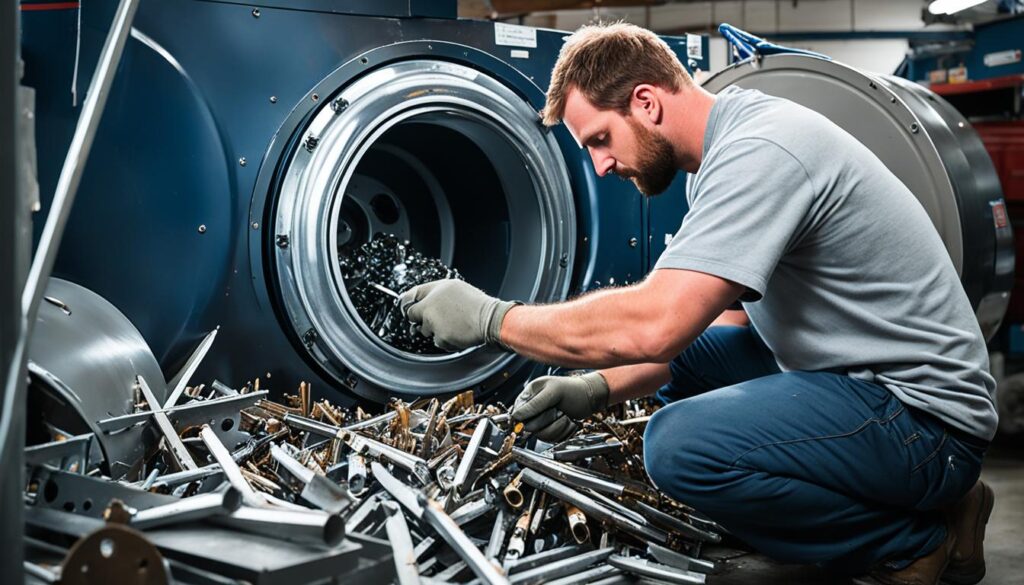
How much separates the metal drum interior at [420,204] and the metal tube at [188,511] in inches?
35.6

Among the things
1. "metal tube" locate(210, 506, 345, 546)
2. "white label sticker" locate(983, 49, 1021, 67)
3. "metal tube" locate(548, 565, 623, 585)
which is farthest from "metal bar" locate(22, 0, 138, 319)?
"white label sticker" locate(983, 49, 1021, 67)

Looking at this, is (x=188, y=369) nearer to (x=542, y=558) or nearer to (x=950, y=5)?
(x=542, y=558)

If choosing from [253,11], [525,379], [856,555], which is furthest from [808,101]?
[253,11]

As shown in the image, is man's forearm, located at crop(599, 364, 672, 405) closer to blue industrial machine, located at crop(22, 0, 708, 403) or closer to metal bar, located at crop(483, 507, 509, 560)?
metal bar, located at crop(483, 507, 509, 560)

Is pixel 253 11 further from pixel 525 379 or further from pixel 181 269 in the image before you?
pixel 525 379

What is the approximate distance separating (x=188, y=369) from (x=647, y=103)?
103 cm

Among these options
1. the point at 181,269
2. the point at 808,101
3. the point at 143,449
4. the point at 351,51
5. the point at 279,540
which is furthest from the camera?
the point at 808,101

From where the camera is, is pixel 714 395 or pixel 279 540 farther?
pixel 714 395

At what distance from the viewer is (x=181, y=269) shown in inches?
78.6

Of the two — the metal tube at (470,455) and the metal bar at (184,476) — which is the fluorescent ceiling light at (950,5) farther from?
the metal bar at (184,476)

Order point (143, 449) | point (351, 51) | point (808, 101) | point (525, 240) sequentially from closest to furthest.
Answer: point (143, 449)
point (351, 51)
point (808, 101)
point (525, 240)

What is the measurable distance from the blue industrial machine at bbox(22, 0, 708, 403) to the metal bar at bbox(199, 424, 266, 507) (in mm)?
331

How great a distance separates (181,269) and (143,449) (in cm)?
49

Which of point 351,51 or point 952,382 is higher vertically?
point 351,51
